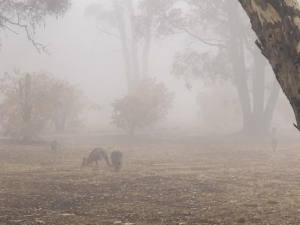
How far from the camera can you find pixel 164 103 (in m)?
29.6

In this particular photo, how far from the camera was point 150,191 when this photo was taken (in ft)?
25.8

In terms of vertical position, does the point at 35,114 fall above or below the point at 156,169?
above

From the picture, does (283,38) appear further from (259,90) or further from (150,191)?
(259,90)

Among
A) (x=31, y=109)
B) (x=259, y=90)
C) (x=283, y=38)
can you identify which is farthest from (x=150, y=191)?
(x=259, y=90)

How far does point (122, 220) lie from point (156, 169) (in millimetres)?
5969

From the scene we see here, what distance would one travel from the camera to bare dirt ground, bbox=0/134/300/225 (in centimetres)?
563

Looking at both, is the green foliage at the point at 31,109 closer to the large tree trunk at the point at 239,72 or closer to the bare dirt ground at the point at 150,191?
the bare dirt ground at the point at 150,191

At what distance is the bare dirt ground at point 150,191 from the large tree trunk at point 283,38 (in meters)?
2.08

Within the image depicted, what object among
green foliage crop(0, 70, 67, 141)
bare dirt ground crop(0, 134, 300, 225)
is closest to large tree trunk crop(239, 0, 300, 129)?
bare dirt ground crop(0, 134, 300, 225)

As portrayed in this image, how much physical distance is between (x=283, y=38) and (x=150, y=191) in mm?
4712

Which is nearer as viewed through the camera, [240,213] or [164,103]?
[240,213]

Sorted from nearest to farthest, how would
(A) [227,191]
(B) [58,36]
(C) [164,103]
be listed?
(A) [227,191] < (C) [164,103] < (B) [58,36]

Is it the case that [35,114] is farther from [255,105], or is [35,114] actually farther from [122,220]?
[122,220]

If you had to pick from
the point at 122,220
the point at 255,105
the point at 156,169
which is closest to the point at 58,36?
the point at 255,105
